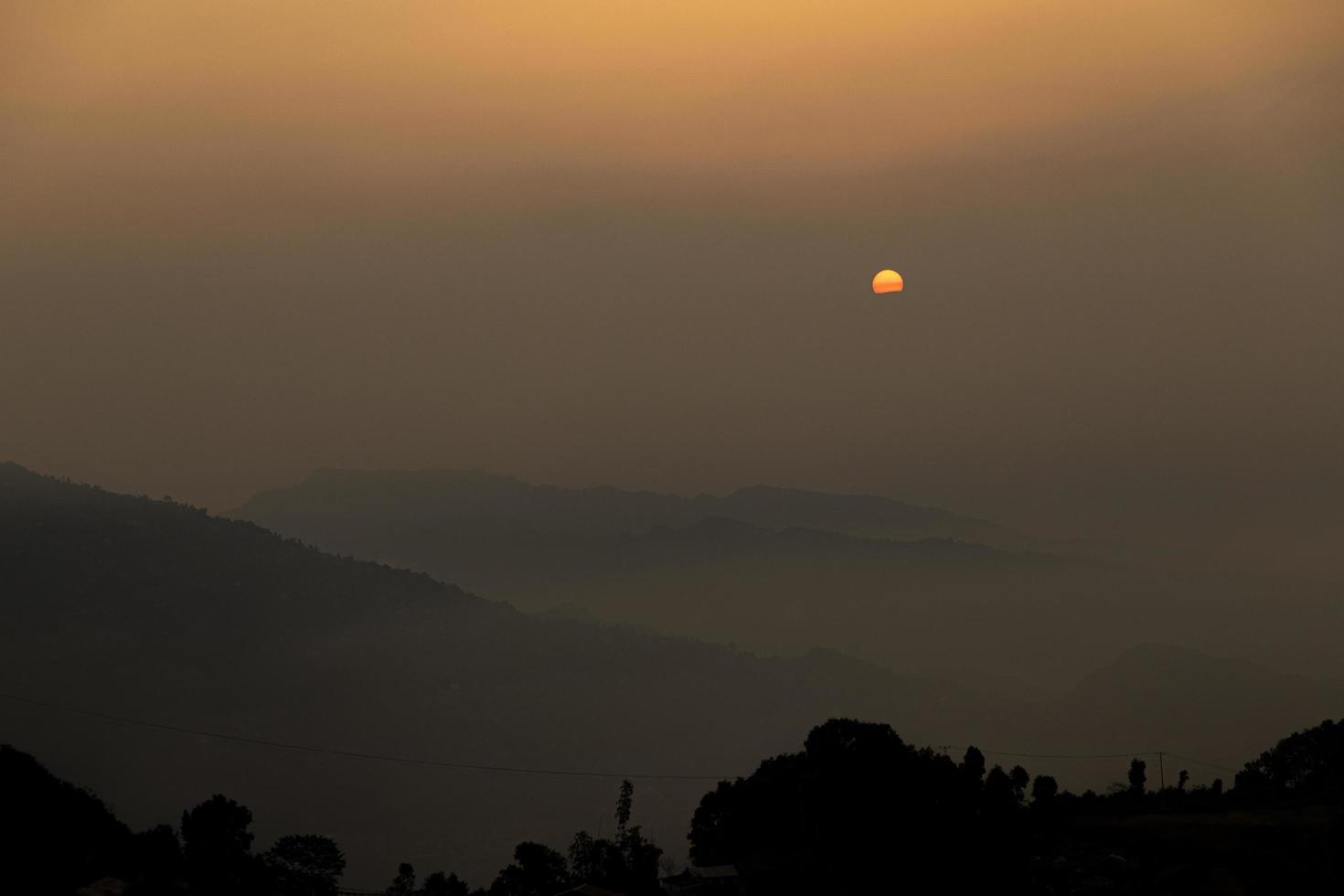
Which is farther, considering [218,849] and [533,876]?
[533,876]

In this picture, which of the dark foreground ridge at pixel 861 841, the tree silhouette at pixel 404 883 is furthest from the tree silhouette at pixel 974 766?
the tree silhouette at pixel 404 883

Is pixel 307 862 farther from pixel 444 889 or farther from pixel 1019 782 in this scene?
pixel 1019 782

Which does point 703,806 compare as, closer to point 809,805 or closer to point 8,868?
point 809,805

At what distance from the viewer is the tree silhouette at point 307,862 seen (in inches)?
4956

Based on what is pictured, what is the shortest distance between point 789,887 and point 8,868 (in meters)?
49.6

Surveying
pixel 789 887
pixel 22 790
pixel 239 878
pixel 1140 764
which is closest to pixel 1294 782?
pixel 1140 764

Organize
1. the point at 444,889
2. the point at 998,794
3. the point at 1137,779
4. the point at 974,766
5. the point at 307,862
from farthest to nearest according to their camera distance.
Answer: the point at 1137,779 → the point at 974,766 → the point at 307,862 → the point at 998,794 → the point at 444,889

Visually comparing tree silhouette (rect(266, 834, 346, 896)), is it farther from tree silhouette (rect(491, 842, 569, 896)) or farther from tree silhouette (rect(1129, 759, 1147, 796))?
tree silhouette (rect(1129, 759, 1147, 796))

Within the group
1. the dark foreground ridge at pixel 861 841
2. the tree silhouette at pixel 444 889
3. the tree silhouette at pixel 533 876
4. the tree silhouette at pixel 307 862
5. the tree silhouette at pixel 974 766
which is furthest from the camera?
the tree silhouette at pixel 974 766

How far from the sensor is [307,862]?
133 meters

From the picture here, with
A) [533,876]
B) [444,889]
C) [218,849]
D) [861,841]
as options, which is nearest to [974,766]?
[861,841]

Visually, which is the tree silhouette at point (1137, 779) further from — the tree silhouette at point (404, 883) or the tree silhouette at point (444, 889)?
the tree silhouette at point (404, 883)

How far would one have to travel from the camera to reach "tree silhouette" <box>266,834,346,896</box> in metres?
126

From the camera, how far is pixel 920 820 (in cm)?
11000
